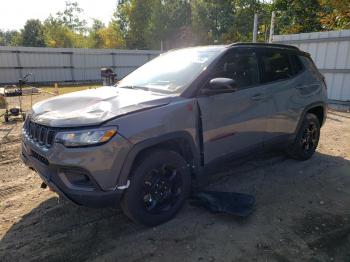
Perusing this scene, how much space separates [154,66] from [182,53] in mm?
435

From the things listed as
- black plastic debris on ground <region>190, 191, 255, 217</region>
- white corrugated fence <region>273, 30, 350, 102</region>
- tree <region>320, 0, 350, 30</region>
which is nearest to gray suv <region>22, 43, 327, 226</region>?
black plastic debris on ground <region>190, 191, 255, 217</region>

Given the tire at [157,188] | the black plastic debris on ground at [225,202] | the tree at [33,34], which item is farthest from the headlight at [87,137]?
the tree at [33,34]

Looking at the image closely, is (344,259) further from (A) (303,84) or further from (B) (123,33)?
(B) (123,33)

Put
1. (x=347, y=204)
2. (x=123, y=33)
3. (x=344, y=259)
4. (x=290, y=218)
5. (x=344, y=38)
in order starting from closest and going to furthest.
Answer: (x=344, y=259) → (x=290, y=218) → (x=347, y=204) → (x=344, y=38) → (x=123, y=33)

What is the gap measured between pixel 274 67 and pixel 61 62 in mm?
21827

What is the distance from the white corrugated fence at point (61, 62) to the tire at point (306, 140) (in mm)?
20935

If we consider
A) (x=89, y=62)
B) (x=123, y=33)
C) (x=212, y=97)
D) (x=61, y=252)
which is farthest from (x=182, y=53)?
(x=123, y=33)

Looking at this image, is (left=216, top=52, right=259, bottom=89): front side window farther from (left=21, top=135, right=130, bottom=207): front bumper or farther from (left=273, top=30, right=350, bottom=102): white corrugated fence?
(left=273, top=30, right=350, bottom=102): white corrugated fence

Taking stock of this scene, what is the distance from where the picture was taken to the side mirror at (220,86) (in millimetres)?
3406

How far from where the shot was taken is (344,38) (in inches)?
427

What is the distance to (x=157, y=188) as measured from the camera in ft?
10.9

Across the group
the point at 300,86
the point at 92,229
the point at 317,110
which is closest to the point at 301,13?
the point at 317,110

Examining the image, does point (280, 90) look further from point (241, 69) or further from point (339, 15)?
point (339, 15)

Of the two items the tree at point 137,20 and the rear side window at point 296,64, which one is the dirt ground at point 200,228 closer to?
the rear side window at point 296,64
